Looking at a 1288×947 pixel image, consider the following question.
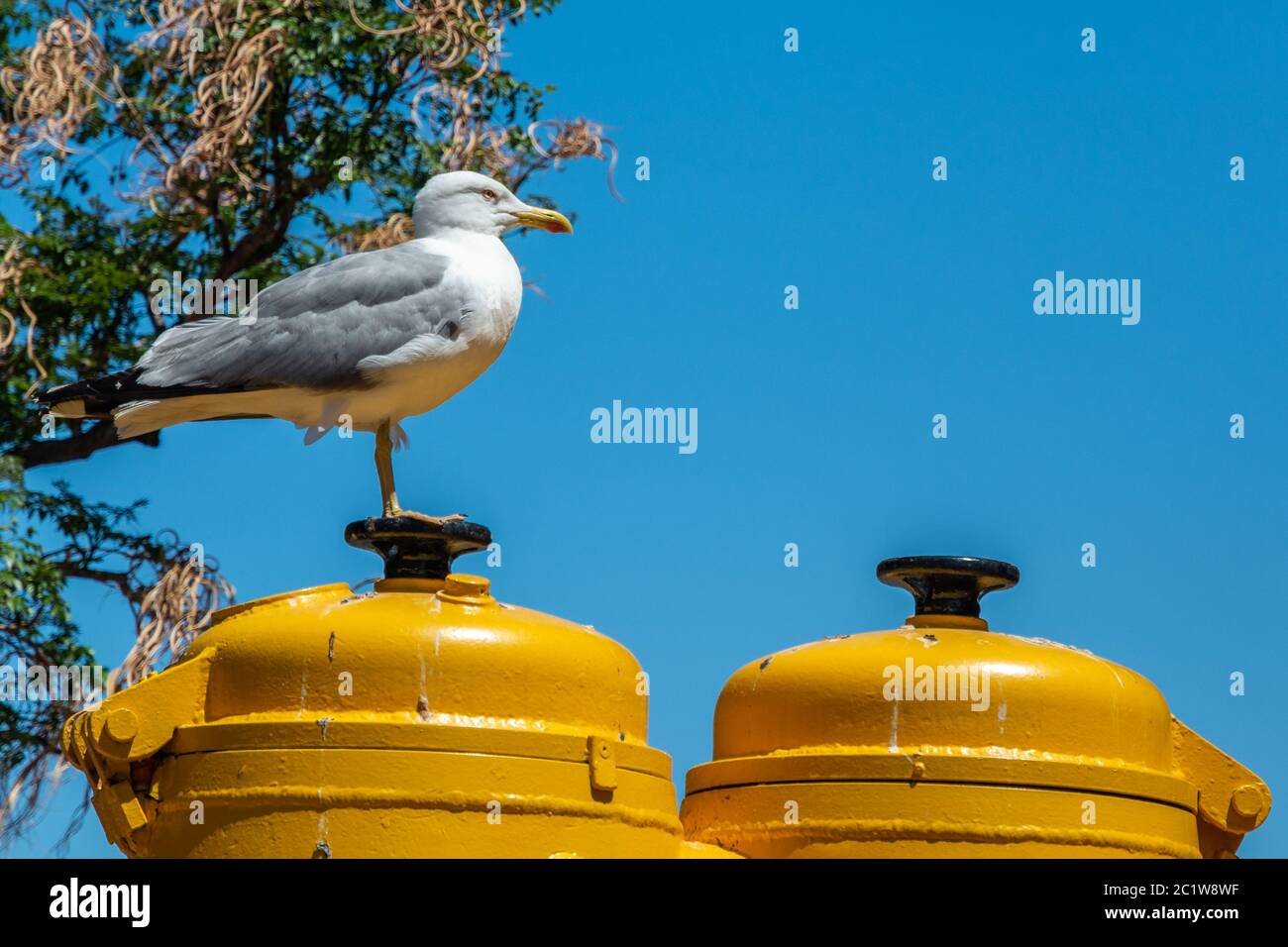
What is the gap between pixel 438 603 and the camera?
5008 mm

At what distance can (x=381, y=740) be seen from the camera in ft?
15.5

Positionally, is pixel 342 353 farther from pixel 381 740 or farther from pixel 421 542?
pixel 381 740

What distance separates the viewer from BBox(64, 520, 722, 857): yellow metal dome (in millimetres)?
4719

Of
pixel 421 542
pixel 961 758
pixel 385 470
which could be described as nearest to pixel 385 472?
pixel 385 470

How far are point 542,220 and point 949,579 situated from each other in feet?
6.66

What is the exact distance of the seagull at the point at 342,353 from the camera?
616 cm

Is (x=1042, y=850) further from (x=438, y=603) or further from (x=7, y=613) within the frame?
(x=7, y=613)

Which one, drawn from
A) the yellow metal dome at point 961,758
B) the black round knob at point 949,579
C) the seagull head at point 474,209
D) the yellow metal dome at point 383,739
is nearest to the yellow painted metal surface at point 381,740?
the yellow metal dome at point 383,739

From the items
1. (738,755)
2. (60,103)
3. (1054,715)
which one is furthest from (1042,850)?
(60,103)

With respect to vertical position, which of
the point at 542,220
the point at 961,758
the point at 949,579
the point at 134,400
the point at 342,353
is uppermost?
the point at 542,220

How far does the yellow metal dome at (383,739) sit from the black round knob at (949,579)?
3.70 ft
